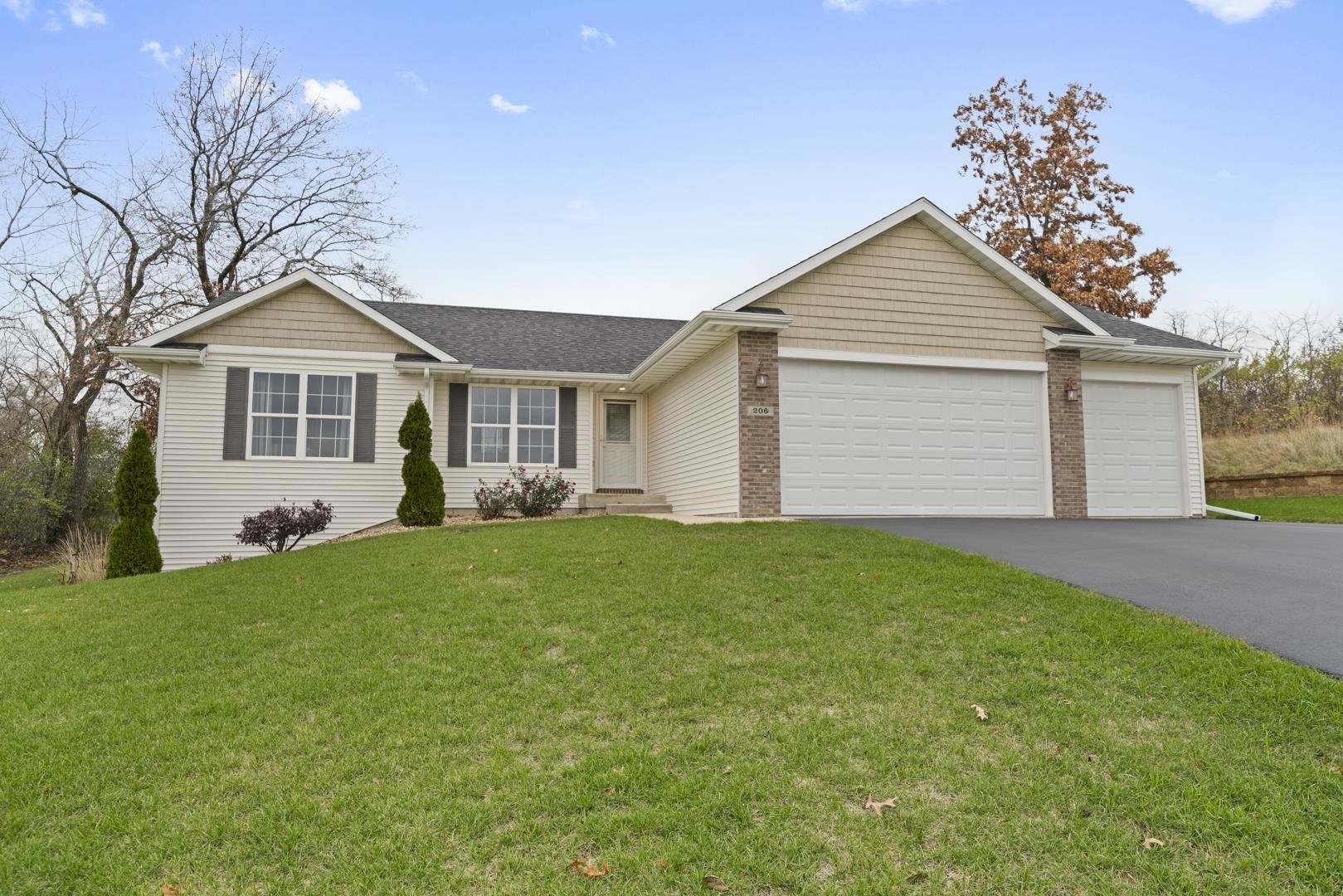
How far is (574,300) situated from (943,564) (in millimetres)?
21060

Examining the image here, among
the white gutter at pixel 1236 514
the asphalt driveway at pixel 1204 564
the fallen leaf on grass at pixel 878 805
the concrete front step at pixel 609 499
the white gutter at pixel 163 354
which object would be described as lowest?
the fallen leaf on grass at pixel 878 805

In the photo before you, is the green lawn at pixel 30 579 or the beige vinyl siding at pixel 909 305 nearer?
the beige vinyl siding at pixel 909 305

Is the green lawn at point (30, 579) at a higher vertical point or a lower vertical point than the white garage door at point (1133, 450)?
lower

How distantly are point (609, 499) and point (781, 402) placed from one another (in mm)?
4733

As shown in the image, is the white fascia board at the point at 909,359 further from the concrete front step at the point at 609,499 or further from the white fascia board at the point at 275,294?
the white fascia board at the point at 275,294

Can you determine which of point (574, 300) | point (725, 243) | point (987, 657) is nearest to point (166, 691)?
point (987, 657)

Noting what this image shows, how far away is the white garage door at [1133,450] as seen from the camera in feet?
49.4

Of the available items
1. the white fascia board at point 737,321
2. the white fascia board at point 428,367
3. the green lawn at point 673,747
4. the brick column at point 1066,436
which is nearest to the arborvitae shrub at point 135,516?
the white fascia board at point 428,367

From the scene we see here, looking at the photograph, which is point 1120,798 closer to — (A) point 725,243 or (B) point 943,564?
(B) point 943,564

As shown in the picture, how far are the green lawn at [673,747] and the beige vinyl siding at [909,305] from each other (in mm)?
6698

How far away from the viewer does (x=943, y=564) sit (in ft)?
28.1

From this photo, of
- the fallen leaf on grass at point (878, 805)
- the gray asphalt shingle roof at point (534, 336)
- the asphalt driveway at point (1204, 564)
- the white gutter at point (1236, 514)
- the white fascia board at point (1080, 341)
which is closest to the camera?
the fallen leaf on grass at point (878, 805)

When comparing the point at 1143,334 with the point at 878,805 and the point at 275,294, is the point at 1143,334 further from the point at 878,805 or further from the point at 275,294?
the point at 275,294

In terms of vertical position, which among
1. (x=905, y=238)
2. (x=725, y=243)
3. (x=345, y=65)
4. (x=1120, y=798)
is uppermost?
(x=345, y=65)
